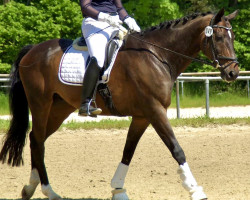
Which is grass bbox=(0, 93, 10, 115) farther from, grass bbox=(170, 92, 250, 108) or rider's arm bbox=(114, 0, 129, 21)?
rider's arm bbox=(114, 0, 129, 21)

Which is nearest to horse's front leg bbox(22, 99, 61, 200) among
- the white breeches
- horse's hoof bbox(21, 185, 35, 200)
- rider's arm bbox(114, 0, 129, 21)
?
horse's hoof bbox(21, 185, 35, 200)

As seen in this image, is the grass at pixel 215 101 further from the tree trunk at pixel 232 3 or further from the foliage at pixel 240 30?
the tree trunk at pixel 232 3

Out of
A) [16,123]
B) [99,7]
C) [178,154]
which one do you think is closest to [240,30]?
[16,123]

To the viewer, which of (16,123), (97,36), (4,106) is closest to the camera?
(97,36)

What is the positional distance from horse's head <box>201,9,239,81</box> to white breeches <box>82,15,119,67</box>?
3.88ft

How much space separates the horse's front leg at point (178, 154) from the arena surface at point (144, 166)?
3.10 feet

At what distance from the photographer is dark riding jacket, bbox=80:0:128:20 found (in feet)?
25.4

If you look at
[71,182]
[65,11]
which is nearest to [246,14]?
[65,11]

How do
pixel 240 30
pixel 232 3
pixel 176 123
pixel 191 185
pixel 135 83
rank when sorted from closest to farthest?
pixel 191 185
pixel 135 83
pixel 176 123
pixel 240 30
pixel 232 3

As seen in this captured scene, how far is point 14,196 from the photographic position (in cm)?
835

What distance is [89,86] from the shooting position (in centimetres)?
756

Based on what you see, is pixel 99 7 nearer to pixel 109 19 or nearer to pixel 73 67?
pixel 109 19

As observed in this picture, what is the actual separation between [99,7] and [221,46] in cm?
162

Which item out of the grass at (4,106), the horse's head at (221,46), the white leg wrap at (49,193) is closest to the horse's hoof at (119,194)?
the white leg wrap at (49,193)
